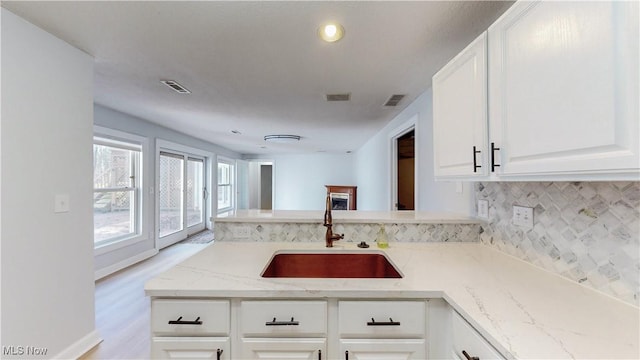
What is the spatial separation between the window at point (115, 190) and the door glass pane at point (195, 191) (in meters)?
1.60

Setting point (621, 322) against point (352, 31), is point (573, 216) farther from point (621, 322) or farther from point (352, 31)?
point (352, 31)

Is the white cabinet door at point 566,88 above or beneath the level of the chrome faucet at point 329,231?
above

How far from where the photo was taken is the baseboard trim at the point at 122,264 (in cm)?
326

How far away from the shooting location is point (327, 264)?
63.3 inches

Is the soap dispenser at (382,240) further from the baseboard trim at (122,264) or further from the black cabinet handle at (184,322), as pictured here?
the baseboard trim at (122,264)

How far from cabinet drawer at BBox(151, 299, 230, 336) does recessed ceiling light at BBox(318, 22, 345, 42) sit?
149 centimetres

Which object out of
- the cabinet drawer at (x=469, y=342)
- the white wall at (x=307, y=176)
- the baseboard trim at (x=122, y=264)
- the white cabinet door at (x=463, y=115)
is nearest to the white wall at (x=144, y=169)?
the baseboard trim at (x=122, y=264)

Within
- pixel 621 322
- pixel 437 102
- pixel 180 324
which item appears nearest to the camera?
pixel 621 322

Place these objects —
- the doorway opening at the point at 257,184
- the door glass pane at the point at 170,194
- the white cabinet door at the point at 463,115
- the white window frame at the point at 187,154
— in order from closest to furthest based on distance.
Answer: the white cabinet door at the point at 463,115 < the white window frame at the point at 187,154 < the door glass pane at the point at 170,194 < the doorway opening at the point at 257,184

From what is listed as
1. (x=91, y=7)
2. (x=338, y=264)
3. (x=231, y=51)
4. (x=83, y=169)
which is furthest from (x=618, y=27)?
(x=83, y=169)

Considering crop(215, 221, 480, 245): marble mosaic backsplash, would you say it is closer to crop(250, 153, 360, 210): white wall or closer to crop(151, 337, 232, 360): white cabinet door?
crop(151, 337, 232, 360): white cabinet door

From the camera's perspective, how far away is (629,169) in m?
0.64

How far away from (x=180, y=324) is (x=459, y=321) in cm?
105
